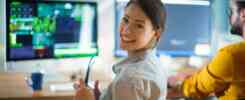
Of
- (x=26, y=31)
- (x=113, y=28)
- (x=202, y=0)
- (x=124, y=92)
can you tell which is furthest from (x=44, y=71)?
(x=124, y=92)

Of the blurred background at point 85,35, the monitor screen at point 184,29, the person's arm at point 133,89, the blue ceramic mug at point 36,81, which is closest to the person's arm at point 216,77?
the person's arm at point 133,89

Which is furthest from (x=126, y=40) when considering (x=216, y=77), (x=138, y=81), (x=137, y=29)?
(x=216, y=77)

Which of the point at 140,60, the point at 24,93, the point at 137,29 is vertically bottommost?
the point at 24,93

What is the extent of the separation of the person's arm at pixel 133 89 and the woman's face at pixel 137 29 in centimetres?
18

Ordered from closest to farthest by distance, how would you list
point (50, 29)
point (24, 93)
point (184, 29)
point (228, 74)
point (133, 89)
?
point (133, 89)
point (228, 74)
point (24, 93)
point (50, 29)
point (184, 29)

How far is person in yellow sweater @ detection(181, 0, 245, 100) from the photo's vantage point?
6.04ft

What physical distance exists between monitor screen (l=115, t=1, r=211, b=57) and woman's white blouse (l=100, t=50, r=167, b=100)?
4.66 ft

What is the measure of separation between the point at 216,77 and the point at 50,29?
1.08 meters

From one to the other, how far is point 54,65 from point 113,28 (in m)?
0.51

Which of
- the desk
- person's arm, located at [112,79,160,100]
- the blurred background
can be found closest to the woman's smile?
person's arm, located at [112,79,160,100]

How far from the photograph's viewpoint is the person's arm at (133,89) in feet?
4.47

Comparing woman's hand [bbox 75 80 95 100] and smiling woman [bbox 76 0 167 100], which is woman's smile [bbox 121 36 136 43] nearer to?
smiling woman [bbox 76 0 167 100]

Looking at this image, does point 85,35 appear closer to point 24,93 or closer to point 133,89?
point 24,93

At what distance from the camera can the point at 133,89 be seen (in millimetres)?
1362
